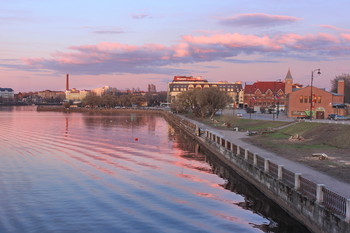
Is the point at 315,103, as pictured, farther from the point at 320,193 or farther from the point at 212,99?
the point at 320,193

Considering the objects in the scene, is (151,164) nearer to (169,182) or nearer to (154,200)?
(169,182)

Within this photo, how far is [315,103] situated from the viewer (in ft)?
287

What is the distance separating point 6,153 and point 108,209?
93.9ft

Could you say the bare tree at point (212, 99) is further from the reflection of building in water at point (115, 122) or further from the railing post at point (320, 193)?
the railing post at point (320, 193)

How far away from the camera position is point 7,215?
22062 mm

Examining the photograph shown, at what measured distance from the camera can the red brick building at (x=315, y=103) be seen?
86.8 metres

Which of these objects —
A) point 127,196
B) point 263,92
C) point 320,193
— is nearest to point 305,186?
point 320,193

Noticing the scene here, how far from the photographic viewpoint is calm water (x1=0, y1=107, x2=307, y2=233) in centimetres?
2072

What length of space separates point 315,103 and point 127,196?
71.0 m

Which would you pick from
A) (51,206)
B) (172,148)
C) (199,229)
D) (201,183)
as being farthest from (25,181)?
(172,148)

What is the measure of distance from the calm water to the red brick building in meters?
50.5

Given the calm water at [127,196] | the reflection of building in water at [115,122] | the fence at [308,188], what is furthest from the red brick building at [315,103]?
the fence at [308,188]

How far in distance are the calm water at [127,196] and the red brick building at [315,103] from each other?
50469 mm

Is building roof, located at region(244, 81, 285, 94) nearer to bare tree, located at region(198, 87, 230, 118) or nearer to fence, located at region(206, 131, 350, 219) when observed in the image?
bare tree, located at region(198, 87, 230, 118)
